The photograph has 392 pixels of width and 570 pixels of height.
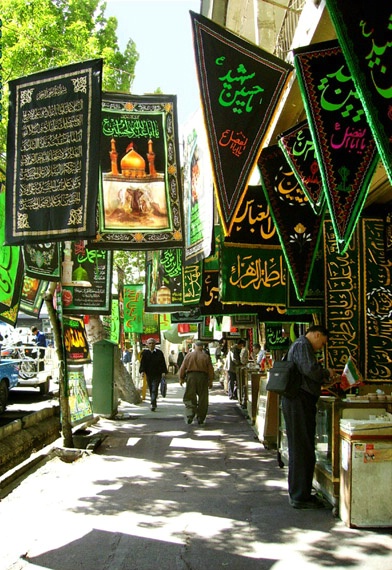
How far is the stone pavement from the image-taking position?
4.99 metres

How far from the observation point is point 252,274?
8.97 m

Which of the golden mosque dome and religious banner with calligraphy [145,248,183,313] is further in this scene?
religious banner with calligraphy [145,248,183,313]

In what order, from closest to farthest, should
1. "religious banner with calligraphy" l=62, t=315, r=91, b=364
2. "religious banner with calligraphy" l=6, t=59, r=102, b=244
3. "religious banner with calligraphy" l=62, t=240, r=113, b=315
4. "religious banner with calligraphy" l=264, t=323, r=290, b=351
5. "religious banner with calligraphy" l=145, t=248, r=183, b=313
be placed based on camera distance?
"religious banner with calligraphy" l=6, t=59, r=102, b=244 < "religious banner with calligraphy" l=62, t=315, r=91, b=364 < "religious banner with calligraphy" l=62, t=240, r=113, b=315 < "religious banner with calligraphy" l=145, t=248, r=183, b=313 < "religious banner with calligraphy" l=264, t=323, r=290, b=351

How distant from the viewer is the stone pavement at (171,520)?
→ 499 centimetres

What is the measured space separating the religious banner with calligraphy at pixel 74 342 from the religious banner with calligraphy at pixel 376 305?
17.7 feet

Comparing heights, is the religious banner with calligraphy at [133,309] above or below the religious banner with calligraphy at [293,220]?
below

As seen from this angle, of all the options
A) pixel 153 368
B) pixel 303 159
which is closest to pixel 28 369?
pixel 153 368

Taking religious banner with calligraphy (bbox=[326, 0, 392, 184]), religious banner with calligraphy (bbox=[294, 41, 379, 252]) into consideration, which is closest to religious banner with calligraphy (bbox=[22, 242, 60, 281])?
religious banner with calligraphy (bbox=[294, 41, 379, 252])

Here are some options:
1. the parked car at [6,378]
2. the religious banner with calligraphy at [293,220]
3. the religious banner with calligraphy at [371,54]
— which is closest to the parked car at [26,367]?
the parked car at [6,378]

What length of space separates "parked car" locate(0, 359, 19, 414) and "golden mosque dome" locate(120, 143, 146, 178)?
28.8 feet

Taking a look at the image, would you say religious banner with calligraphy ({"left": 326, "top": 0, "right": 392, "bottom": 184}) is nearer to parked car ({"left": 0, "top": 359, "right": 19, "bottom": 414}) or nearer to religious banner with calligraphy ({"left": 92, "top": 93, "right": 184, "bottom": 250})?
religious banner with calligraphy ({"left": 92, "top": 93, "right": 184, "bottom": 250})

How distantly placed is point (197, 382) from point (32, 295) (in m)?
4.00

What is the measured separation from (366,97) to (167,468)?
687cm

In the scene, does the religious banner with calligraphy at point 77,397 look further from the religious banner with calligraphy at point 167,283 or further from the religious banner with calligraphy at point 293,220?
the religious banner with calligraphy at point 293,220
